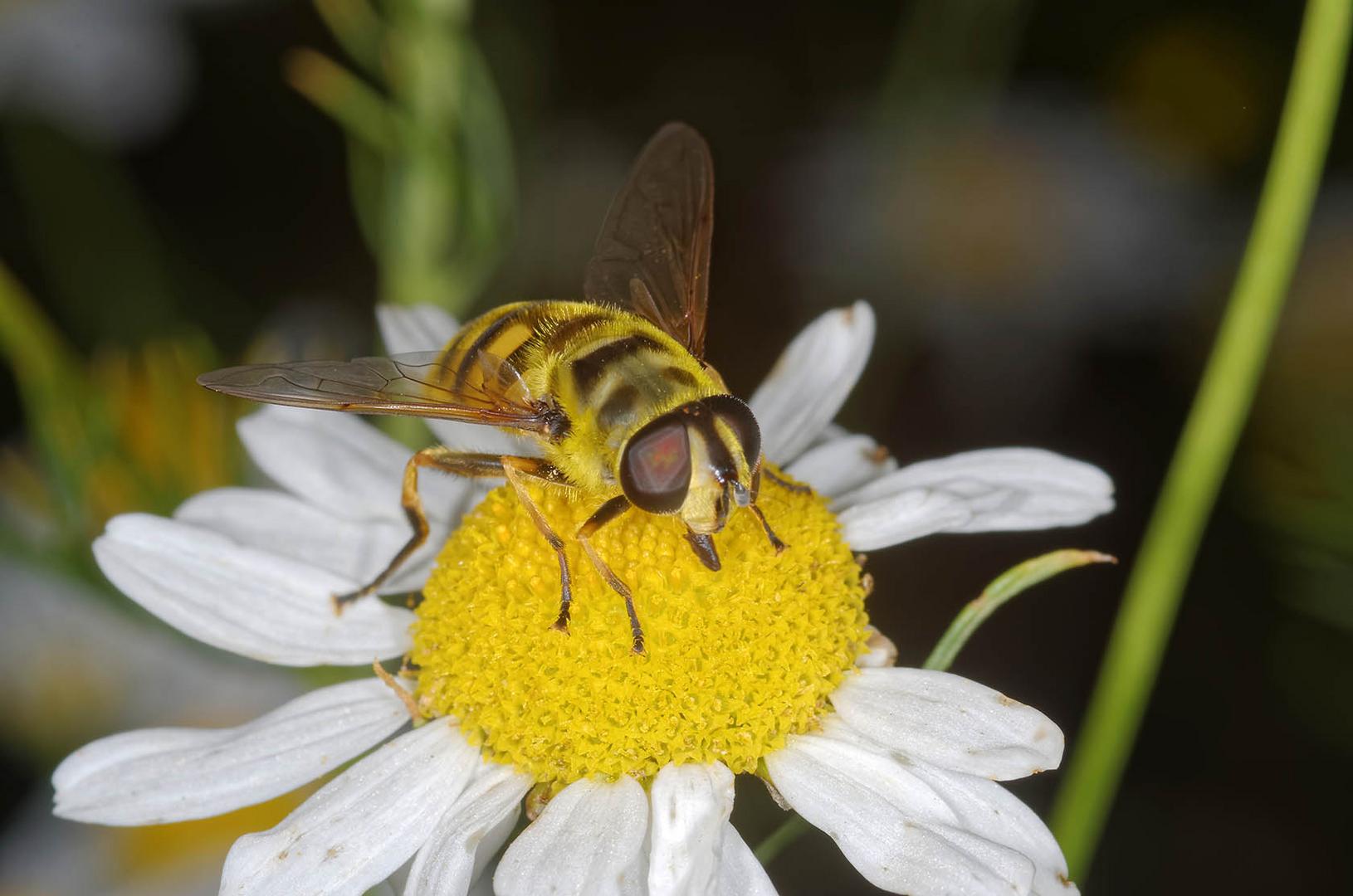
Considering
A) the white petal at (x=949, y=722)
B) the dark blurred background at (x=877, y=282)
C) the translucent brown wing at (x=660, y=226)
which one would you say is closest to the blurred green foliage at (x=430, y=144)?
the dark blurred background at (x=877, y=282)

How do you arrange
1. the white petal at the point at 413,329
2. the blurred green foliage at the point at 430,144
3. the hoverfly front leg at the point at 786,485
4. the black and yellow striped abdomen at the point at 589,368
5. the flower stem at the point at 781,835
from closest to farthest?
the flower stem at the point at 781,835
the black and yellow striped abdomen at the point at 589,368
the hoverfly front leg at the point at 786,485
the white petal at the point at 413,329
the blurred green foliage at the point at 430,144

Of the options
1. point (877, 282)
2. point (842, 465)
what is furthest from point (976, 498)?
point (877, 282)

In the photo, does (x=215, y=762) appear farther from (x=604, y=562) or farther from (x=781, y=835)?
(x=781, y=835)

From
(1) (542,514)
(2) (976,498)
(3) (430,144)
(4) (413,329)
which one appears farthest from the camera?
(3) (430,144)

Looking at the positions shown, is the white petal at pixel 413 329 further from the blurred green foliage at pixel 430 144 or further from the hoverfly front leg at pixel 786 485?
the hoverfly front leg at pixel 786 485

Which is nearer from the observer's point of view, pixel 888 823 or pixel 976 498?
pixel 888 823
